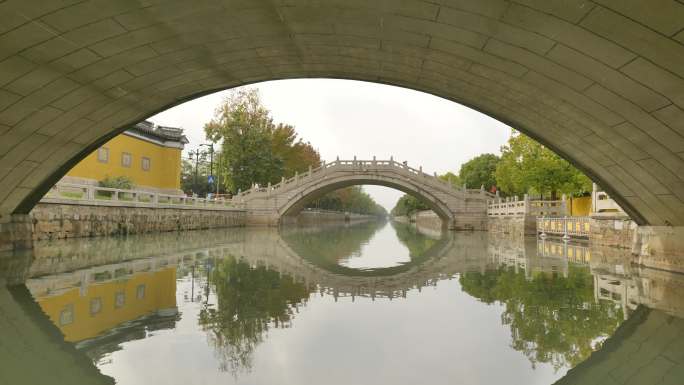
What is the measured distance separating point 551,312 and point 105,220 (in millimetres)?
16429

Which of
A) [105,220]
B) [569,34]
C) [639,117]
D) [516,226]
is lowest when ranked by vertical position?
[516,226]

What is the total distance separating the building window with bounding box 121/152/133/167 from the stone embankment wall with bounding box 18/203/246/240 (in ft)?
20.4

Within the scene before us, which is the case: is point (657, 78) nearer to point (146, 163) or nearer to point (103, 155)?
point (103, 155)

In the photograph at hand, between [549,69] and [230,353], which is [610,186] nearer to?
[549,69]

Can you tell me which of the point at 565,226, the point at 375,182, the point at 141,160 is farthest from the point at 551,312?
the point at 375,182

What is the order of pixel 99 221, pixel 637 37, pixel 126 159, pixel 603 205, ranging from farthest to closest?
pixel 126 159
pixel 99 221
pixel 603 205
pixel 637 37

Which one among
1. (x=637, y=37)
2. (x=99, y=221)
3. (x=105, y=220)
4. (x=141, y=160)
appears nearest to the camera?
(x=637, y=37)

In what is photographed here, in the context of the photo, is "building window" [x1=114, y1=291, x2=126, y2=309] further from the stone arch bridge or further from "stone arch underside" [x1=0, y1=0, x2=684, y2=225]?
the stone arch bridge

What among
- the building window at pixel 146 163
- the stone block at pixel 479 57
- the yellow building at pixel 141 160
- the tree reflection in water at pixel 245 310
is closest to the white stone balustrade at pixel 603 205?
the stone block at pixel 479 57

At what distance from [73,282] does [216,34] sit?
14.4 ft

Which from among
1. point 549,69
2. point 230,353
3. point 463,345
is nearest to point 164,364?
point 230,353

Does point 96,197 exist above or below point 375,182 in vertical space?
below

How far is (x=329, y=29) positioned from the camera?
623 centimetres

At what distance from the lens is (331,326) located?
15.8 ft
